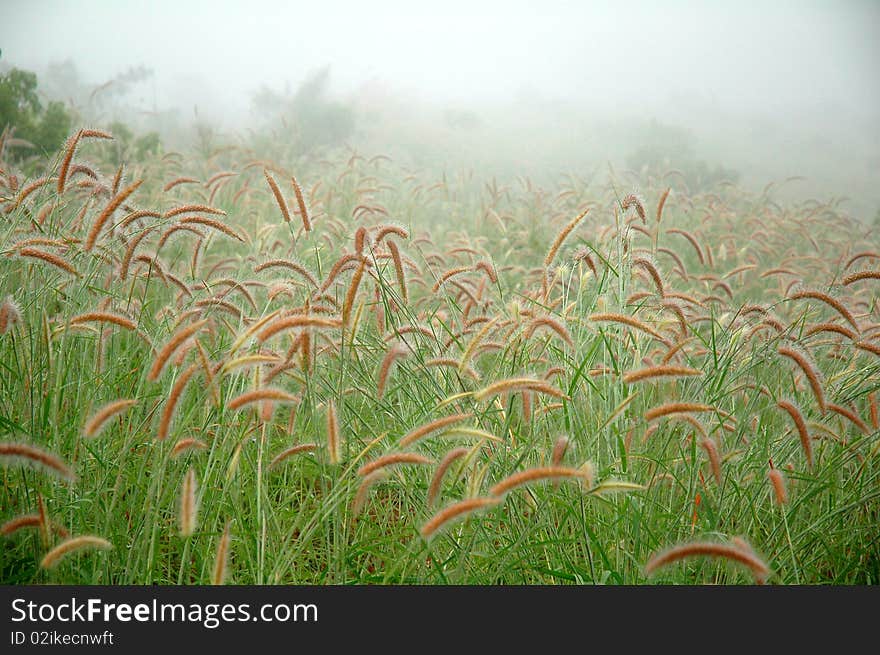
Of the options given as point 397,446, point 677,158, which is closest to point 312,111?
point 677,158

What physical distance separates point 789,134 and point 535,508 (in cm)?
1904

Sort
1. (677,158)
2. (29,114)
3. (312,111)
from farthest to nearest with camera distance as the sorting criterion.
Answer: (677,158), (312,111), (29,114)

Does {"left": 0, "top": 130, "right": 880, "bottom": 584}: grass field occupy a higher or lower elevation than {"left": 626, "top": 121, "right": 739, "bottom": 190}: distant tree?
lower

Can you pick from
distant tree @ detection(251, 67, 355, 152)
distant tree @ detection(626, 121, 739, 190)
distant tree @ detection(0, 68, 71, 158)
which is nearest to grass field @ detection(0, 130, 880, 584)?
distant tree @ detection(0, 68, 71, 158)

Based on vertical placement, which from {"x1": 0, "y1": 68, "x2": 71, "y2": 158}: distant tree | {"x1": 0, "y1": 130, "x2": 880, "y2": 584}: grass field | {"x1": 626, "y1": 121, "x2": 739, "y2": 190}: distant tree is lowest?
{"x1": 0, "y1": 130, "x2": 880, "y2": 584}: grass field

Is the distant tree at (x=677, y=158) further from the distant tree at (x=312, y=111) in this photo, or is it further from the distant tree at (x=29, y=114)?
the distant tree at (x=29, y=114)

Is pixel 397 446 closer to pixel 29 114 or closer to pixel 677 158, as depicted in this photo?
pixel 29 114

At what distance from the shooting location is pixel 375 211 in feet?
12.6

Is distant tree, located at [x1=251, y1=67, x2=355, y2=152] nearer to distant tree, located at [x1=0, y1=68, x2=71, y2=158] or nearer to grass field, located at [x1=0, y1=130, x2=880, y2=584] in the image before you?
distant tree, located at [x1=0, y1=68, x2=71, y2=158]

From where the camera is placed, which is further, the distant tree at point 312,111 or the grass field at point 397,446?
the distant tree at point 312,111

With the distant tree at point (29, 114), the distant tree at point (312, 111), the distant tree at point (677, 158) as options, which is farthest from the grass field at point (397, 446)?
the distant tree at point (677, 158)

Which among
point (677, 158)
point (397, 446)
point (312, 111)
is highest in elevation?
point (312, 111)

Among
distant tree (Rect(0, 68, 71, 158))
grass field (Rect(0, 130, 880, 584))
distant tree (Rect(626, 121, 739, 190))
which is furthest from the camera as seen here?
distant tree (Rect(626, 121, 739, 190))

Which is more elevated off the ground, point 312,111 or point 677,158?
point 312,111
